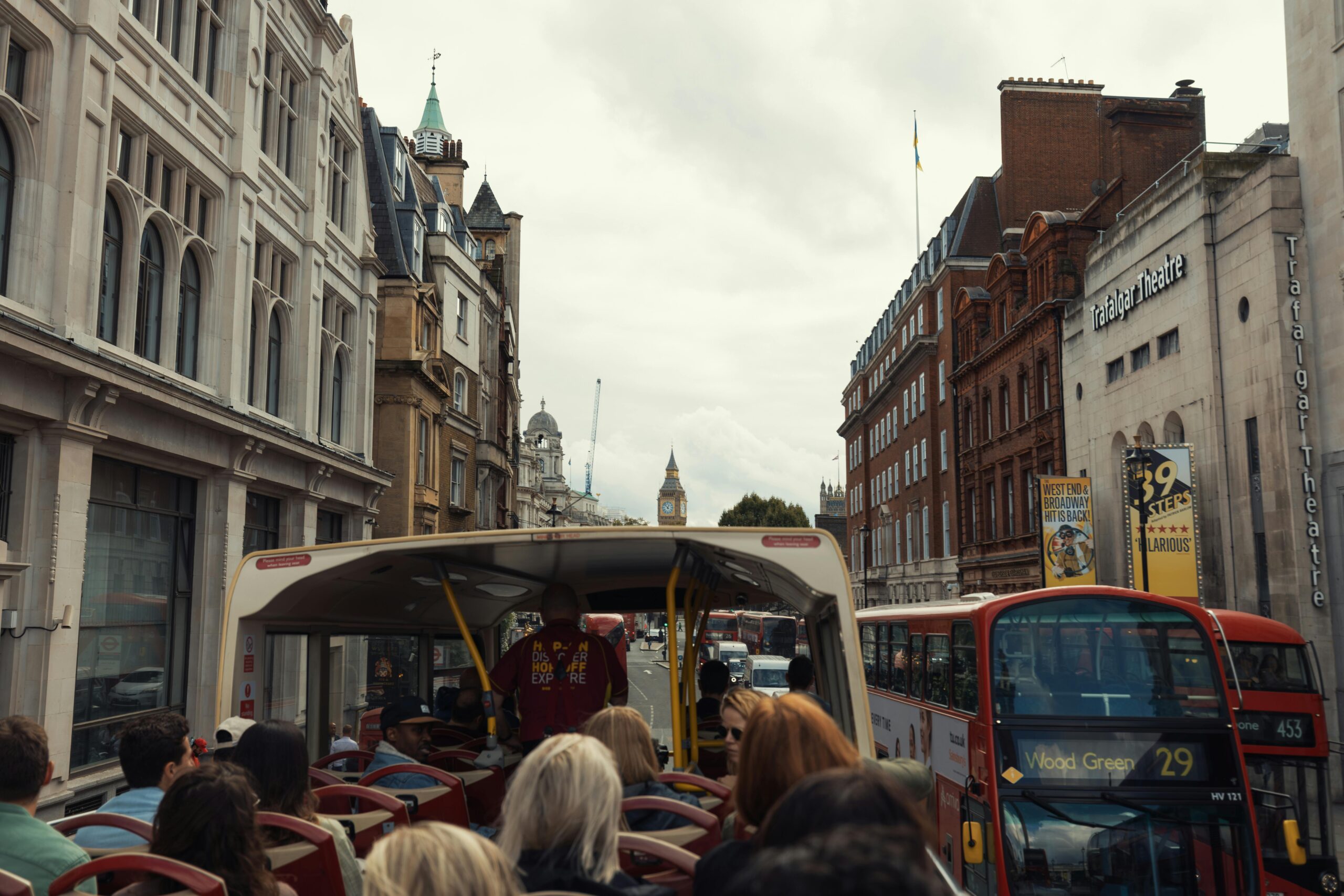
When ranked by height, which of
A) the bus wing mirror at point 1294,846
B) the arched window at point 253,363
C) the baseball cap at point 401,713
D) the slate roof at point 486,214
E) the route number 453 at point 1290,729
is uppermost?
the slate roof at point 486,214

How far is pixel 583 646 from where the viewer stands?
802cm

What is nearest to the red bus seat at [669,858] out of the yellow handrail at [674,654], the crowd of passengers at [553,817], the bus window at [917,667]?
the crowd of passengers at [553,817]

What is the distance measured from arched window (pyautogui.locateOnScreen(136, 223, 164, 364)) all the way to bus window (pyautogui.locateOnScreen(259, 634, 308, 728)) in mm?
9258

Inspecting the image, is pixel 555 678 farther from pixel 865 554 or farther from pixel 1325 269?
pixel 865 554

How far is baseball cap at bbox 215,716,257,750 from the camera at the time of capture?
20.6 ft

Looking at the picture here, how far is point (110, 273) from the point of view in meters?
15.4

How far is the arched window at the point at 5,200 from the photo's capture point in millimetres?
12945

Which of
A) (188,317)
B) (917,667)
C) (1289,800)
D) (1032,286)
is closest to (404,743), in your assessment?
(917,667)

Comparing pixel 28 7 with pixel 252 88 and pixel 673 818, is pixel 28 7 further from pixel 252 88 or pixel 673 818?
pixel 673 818

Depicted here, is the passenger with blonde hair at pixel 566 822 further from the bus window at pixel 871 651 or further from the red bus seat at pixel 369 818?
the bus window at pixel 871 651

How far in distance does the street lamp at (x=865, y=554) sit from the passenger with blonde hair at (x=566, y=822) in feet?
212

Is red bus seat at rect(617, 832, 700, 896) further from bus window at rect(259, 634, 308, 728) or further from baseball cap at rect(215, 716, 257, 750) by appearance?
bus window at rect(259, 634, 308, 728)

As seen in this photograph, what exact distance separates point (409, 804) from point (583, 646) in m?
2.32

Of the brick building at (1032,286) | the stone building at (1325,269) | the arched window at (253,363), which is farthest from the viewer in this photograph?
the brick building at (1032,286)
